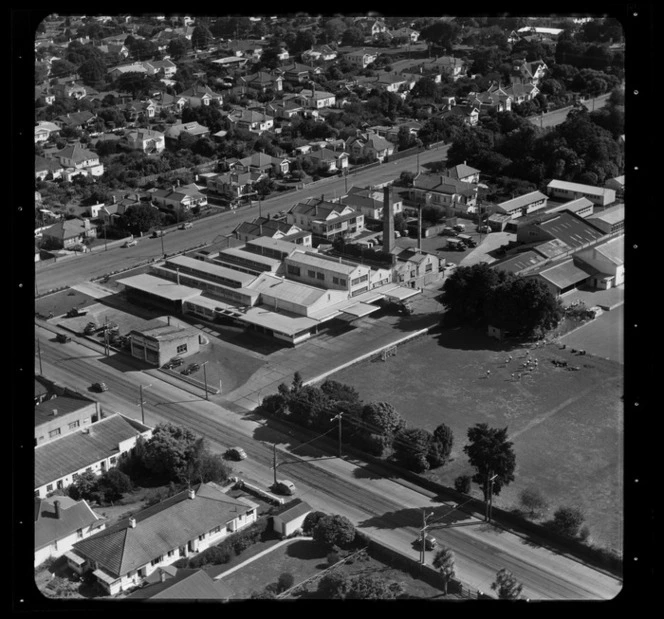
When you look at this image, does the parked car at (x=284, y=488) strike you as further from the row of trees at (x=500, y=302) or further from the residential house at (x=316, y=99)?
the residential house at (x=316, y=99)

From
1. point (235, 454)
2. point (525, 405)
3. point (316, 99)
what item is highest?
point (316, 99)

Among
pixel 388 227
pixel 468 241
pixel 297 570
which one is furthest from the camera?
pixel 468 241

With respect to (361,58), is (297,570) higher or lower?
lower

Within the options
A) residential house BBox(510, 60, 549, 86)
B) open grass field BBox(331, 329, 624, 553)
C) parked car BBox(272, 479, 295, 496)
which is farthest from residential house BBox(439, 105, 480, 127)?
parked car BBox(272, 479, 295, 496)

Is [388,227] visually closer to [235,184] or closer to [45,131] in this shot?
[235,184]

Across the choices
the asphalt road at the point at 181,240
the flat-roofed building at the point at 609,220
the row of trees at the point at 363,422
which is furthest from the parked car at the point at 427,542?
the flat-roofed building at the point at 609,220

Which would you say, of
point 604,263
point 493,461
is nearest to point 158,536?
point 493,461

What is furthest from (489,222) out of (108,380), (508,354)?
(108,380)

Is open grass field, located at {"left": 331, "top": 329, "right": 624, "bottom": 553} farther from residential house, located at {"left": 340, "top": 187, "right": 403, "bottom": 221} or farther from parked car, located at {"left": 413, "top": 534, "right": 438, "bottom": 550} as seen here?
residential house, located at {"left": 340, "top": 187, "right": 403, "bottom": 221}

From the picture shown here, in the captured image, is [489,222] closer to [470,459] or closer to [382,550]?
[470,459]
